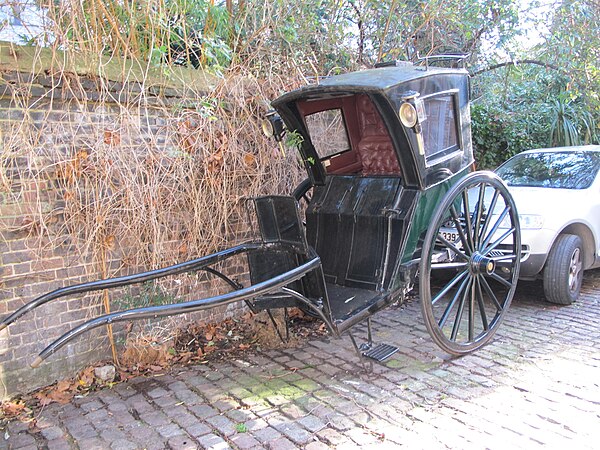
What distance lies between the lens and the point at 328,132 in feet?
14.6

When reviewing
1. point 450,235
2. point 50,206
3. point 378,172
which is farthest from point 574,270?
point 50,206

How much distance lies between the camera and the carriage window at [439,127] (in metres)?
3.68

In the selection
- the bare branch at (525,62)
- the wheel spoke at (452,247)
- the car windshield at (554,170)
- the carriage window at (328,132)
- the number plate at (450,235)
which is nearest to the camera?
the wheel spoke at (452,247)

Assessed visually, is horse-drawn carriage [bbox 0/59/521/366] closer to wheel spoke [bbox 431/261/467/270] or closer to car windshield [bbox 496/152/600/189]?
wheel spoke [bbox 431/261/467/270]

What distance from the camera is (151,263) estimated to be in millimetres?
4043

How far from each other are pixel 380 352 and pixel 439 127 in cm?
187

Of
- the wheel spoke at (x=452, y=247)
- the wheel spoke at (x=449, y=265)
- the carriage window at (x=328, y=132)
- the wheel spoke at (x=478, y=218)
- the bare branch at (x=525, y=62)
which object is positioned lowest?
the wheel spoke at (x=449, y=265)

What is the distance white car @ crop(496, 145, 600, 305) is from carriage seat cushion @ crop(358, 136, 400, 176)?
1.66 meters

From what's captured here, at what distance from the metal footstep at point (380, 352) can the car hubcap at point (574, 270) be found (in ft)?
7.91

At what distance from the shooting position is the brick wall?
3.32 metres

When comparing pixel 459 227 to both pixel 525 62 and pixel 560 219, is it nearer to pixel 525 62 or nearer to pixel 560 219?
pixel 560 219

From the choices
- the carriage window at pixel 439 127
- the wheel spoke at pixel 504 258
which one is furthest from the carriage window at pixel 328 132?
the wheel spoke at pixel 504 258

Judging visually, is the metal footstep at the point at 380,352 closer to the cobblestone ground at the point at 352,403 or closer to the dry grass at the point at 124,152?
the cobblestone ground at the point at 352,403

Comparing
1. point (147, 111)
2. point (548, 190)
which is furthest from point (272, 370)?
point (548, 190)
